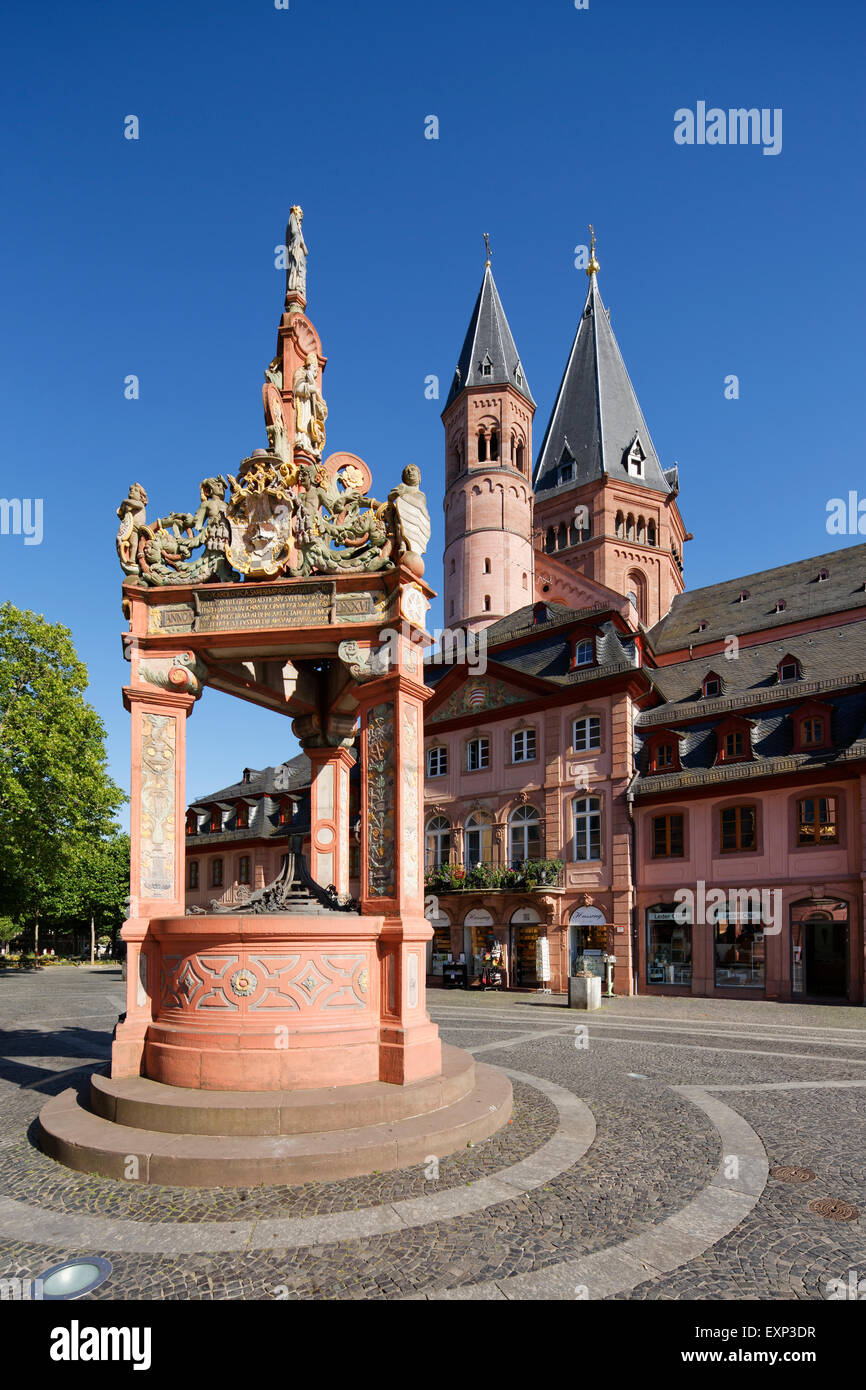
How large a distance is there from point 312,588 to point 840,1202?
7.36 meters

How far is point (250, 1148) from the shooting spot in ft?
22.2

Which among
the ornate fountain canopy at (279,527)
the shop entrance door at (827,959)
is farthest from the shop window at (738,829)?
the ornate fountain canopy at (279,527)

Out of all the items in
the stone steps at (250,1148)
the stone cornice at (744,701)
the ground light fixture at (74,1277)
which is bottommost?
the stone steps at (250,1148)

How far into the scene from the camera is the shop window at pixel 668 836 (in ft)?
92.0

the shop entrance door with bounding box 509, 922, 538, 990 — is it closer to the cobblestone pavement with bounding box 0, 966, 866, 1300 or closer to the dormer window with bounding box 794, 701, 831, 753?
the dormer window with bounding box 794, 701, 831, 753

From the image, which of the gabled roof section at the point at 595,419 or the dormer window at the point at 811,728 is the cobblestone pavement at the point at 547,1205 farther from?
the gabled roof section at the point at 595,419

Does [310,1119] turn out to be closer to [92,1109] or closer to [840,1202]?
[92,1109]

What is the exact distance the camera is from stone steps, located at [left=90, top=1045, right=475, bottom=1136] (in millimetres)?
7219

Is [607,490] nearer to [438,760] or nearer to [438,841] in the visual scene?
[438,760]

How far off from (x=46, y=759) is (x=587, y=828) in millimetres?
19115

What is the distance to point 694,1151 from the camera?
742 cm

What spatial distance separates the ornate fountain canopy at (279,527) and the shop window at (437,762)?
25124 millimetres

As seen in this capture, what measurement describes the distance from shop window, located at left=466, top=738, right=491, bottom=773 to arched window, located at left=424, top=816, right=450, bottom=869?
2397 mm

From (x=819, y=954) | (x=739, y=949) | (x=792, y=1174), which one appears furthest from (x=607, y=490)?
(x=792, y=1174)
